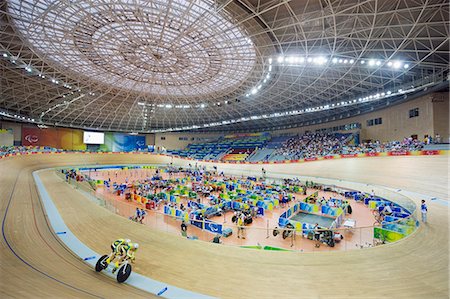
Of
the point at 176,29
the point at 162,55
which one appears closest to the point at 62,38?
the point at 162,55

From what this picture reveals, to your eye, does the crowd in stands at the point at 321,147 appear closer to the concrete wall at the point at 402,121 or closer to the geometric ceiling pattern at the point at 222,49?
the concrete wall at the point at 402,121

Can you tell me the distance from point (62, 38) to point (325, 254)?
26.8m

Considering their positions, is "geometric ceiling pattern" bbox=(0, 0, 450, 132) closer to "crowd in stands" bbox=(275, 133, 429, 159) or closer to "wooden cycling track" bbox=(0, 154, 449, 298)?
"crowd in stands" bbox=(275, 133, 429, 159)

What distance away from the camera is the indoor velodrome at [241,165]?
6137 millimetres

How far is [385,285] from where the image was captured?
5.77 meters

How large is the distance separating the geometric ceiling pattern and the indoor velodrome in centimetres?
20

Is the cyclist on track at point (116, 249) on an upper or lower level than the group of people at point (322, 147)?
lower

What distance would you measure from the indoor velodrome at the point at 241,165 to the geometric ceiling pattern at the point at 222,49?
20 centimetres

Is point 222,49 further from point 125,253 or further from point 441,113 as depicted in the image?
point 441,113

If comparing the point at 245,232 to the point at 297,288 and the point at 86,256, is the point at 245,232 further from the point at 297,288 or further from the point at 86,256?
the point at 86,256

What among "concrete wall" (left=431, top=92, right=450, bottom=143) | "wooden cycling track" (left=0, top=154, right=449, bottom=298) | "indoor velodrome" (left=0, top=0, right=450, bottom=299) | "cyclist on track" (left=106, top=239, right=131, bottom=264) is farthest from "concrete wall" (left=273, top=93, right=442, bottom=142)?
"cyclist on track" (left=106, top=239, right=131, bottom=264)

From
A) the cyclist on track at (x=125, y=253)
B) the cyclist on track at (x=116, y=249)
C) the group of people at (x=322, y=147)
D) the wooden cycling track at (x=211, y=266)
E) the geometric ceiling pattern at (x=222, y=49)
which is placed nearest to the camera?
the wooden cycling track at (x=211, y=266)

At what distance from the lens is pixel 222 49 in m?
22.1

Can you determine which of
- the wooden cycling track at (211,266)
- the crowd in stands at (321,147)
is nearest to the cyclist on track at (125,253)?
the wooden cycling track at (211,266)
